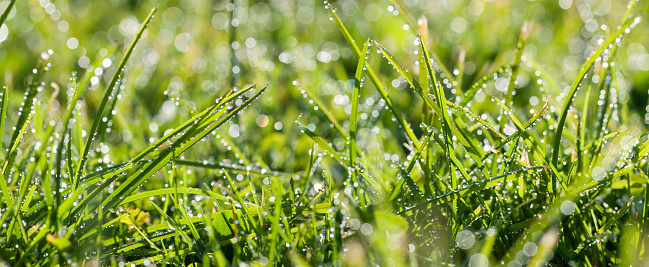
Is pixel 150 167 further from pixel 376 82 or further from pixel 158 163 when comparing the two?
pixel 376 82

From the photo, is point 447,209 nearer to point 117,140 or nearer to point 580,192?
point 580,192

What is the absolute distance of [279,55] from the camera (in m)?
1.90

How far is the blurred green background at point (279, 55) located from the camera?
1.32 metres

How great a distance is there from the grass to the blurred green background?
0.01 meters

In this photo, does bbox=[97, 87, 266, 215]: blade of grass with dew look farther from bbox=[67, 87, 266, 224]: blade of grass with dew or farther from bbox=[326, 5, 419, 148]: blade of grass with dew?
bbox=[326, 5, 419, 148]: blade of grass with dew

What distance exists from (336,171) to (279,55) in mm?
869

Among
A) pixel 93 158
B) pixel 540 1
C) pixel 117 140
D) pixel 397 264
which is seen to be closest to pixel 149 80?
pixel 117 140

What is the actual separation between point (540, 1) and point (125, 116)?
6.43ft

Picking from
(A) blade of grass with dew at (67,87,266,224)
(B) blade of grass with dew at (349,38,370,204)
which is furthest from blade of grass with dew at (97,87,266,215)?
(B) blade of grass with dew at (349,38,370,204)

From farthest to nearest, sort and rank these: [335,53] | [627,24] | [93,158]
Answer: [335,53] → [93,158] → [627,24]

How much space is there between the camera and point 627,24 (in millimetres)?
880

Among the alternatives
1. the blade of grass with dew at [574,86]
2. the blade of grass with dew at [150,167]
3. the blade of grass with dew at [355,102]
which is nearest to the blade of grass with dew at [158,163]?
the blade of grass with dew at [150,167]

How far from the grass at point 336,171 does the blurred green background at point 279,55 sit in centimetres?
1

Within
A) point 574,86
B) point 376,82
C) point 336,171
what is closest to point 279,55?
point 336,171
